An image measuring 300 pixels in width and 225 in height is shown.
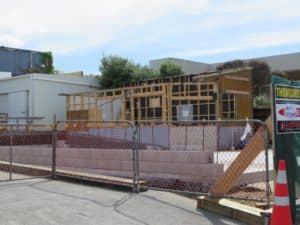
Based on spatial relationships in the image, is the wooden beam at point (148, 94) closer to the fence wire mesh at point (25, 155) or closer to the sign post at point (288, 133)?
the fence wire mesh at point (25, 155)

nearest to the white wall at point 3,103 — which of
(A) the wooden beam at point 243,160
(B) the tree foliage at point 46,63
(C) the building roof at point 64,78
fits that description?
(C) the building roof at point 64,78

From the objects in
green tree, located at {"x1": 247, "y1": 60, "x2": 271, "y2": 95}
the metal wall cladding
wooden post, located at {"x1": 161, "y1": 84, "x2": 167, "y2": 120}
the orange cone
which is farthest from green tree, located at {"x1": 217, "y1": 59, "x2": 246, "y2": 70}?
the orange cone

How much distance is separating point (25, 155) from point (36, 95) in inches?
578

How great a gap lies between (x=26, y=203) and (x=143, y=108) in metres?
16.7

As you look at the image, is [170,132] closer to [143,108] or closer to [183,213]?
[143,108]

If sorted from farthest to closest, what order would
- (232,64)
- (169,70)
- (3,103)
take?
(232,64)
(169,70)
(3,103)

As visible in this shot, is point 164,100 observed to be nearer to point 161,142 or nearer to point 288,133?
point 161,142

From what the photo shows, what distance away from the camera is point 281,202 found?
19.1 ft

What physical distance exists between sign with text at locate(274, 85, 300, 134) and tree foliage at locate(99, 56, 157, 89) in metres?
30.0

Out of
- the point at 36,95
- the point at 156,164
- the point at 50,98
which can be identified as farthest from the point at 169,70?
the point at 156,164

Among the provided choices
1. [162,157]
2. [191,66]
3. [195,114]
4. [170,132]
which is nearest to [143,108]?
[195,114]

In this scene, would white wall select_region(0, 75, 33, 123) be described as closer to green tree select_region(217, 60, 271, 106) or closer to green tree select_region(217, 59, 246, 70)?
green tree select_region(217, 60, 271, 106)

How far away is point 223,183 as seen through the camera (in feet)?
25.8

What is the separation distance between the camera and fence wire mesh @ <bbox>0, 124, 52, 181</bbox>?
11797mm
